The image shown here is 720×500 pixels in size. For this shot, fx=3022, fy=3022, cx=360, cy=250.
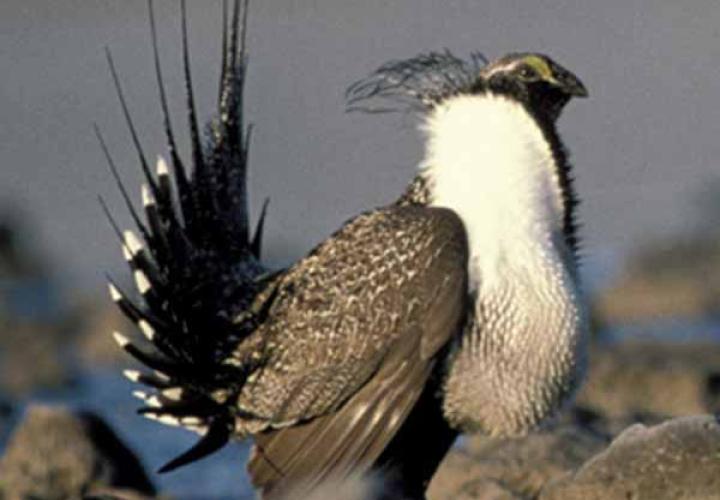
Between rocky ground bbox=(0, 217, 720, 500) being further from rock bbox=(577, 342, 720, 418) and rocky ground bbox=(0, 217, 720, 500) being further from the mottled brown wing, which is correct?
the mottled brown wing

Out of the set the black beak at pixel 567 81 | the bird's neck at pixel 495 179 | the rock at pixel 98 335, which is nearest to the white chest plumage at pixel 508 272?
the bird's neck at pixel 495 179

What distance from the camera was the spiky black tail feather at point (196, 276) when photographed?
6988 mm

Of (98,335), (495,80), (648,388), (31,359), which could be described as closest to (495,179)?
(495,80)

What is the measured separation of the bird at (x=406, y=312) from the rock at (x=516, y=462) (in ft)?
2.70

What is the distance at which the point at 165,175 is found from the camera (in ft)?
23.6

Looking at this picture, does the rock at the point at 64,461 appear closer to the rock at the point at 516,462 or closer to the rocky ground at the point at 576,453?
the rocky ground at the point at 576,453

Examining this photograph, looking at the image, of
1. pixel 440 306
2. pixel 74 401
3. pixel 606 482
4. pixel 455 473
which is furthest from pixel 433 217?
pixel 74 401

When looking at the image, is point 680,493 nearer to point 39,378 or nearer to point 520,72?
point 520,72

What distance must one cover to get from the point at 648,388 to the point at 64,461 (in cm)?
255

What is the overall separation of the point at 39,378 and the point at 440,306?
6.39m

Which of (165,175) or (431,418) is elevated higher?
(165,175)

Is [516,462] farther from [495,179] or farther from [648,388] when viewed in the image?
[648,388]

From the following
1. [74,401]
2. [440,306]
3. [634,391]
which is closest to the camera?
[440,306]

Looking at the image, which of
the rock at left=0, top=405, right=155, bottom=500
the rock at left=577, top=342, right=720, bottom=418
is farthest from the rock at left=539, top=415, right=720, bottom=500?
the rock at left=577, top=342, right=720, bottom=418
